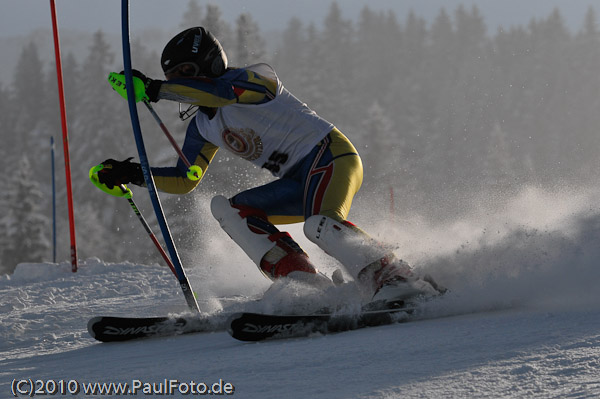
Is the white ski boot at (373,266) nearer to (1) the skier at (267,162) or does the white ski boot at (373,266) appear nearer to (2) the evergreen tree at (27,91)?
(1) the skier at (267,162)

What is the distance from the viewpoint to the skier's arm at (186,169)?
423 centimetres

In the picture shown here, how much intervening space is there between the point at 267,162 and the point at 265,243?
62 centimetres

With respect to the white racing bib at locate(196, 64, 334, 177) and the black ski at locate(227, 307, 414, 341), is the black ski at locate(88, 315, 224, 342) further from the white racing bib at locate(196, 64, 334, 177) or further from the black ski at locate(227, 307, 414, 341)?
the white racing bib at locate(196, 64, 334, 177)

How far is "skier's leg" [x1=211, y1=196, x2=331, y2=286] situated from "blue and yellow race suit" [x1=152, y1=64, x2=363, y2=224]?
4.3 inches

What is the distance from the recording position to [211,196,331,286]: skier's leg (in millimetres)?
3605

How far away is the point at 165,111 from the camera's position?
A: 113ft

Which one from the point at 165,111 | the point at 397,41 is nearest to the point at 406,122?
the point at 397,41

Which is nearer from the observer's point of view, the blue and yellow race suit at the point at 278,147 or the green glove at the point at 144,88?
the green glove at the point at 144,88

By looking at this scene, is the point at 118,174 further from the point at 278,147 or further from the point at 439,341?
the point at 439,341

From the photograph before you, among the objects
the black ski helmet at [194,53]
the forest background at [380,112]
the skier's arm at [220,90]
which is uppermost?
the forest background at [380,112]

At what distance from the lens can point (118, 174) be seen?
3914 millimetres

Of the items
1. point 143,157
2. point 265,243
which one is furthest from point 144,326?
point 143,157

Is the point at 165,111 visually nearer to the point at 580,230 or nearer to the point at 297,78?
the point at 297,78

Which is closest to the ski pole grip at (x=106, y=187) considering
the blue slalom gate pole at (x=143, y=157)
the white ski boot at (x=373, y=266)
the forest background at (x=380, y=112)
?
the blue slalom gate pole at (x=143, y=157)
